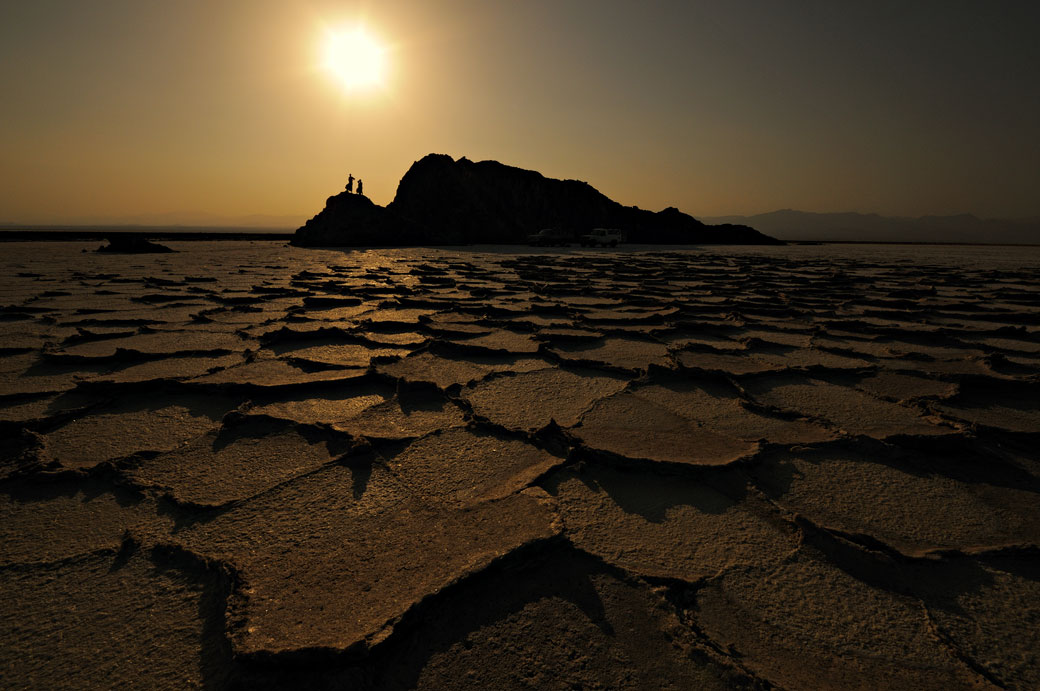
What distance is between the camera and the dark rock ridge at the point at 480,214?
13.7 meters

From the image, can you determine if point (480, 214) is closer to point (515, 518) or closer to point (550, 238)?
point (550, 238)

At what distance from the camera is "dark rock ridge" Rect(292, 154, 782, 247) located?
44.9 ft

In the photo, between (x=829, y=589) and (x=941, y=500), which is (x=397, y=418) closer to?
(x=829, y=589)

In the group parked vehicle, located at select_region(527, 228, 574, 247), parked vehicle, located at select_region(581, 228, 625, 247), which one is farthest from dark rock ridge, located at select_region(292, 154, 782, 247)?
parked vehicle, located at select_region(581, 228, 625, 247)

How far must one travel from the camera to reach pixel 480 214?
18234mm

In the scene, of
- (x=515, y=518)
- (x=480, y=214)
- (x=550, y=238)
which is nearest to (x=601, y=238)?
(x=550, y=238)

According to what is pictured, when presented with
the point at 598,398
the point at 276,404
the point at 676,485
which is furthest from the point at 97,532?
the point at 598,398

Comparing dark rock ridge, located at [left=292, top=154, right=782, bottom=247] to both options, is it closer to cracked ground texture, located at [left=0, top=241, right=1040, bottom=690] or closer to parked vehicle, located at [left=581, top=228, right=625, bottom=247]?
parked vehicle, located at [left=581, top=228, right=625, bottom=247]

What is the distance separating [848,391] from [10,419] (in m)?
2.67

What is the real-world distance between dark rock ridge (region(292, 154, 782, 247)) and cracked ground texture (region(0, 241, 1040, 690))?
40.8 feet

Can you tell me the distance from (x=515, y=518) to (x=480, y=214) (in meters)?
18.3

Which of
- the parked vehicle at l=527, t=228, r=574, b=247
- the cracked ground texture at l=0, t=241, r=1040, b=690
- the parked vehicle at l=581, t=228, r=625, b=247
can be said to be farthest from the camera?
the parked vehicle at l=581, t=228, r=625, b=247

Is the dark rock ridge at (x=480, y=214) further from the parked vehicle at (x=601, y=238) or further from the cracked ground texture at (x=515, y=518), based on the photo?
the cracked ground texture at (x=515, y=518)

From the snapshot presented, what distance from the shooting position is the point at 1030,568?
81cm
